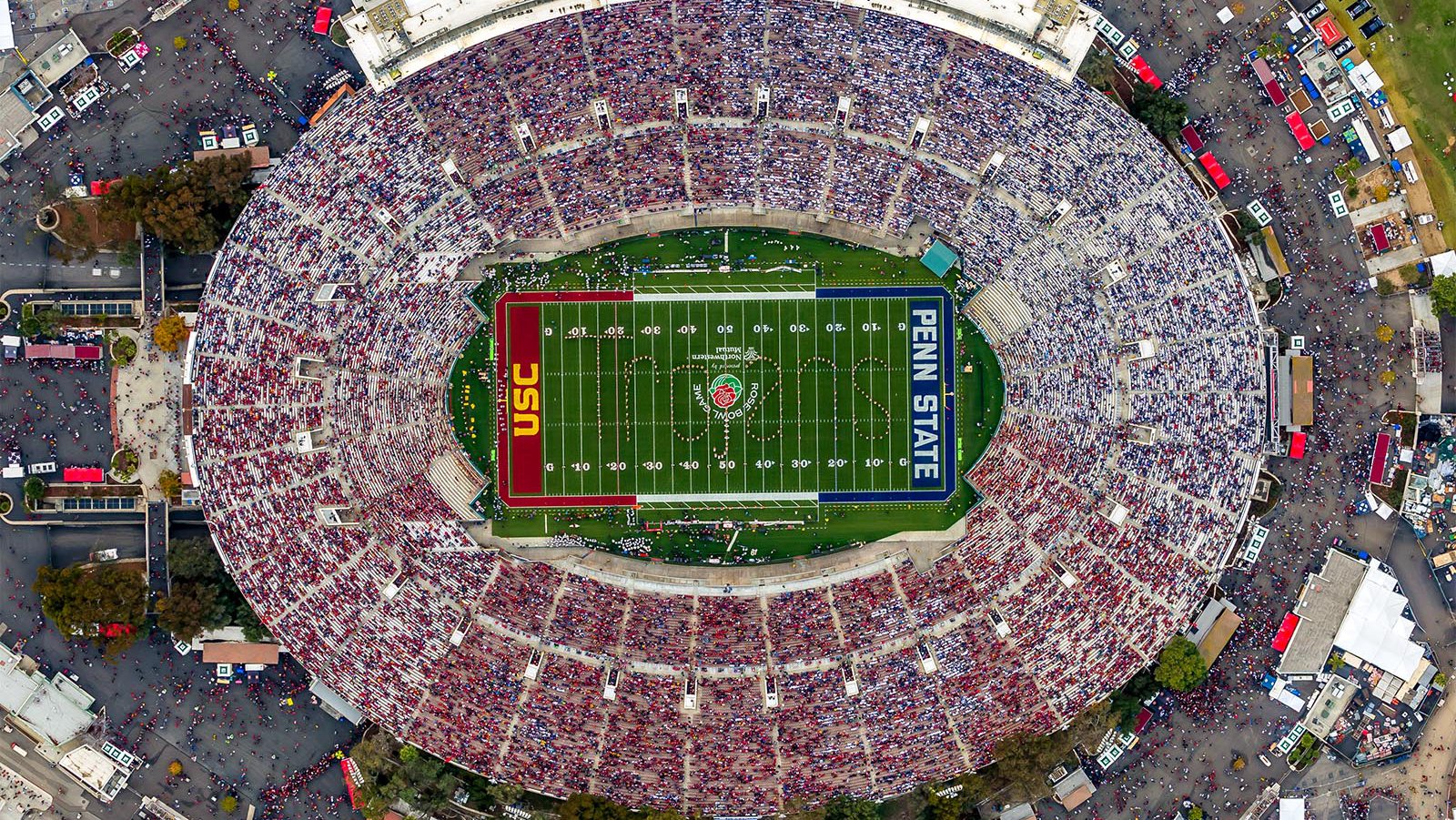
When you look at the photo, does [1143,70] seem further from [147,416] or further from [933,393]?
[147,416]

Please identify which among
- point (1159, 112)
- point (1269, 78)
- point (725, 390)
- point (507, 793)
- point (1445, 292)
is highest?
point (1269, 78)

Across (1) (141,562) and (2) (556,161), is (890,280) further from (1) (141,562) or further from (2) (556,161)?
(1) (141,562)

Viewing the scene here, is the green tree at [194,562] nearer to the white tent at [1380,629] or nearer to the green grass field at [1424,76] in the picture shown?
the white tent at [1380,629]

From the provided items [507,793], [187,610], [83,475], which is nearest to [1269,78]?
[507,793]

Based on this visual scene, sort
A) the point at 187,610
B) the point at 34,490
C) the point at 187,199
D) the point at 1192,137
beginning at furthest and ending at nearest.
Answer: the point at 1192,137, the point at 34,490, the point at 187,610, the point at 187,199

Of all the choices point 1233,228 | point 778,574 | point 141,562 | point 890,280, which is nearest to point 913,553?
point 778,574

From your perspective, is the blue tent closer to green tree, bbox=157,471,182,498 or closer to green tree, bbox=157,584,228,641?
green tree, bbox=157,471,182,498

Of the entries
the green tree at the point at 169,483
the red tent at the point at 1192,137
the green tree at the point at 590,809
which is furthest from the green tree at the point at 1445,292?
the green tree at the point at 169,483
